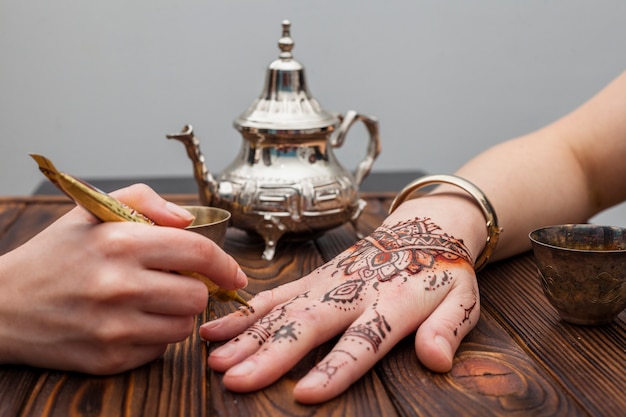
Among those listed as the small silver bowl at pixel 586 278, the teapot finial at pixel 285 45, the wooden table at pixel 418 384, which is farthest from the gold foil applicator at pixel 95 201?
the teapot finial at pixel 285 45

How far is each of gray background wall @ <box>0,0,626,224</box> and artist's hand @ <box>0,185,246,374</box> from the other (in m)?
2.33

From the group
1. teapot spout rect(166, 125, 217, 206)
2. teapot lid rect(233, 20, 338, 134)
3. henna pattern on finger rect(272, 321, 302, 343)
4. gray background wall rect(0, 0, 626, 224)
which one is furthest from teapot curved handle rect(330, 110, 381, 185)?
gray background wall rect(0, 0, 626, 224)

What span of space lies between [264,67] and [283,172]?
187 cm

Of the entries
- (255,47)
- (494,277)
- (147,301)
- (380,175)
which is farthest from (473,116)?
(147,301)

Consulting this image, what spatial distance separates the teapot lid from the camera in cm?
123

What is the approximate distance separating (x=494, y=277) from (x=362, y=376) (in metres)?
0.37

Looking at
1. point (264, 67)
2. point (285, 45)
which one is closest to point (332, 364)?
point (285, 45)

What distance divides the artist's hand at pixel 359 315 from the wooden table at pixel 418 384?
0.6 inches

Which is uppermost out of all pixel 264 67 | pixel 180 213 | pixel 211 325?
pixel 180 213

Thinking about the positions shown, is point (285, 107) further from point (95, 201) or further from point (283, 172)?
point (95, 201)

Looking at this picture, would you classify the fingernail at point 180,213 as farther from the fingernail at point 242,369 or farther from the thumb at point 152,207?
the fingernail at point 242,369

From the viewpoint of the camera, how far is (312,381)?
26.8 inches

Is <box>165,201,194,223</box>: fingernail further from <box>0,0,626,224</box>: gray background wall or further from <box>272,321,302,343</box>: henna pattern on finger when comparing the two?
<box>0,0,626,224</box>: gray background wall

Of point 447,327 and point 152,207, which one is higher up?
point 152,207
